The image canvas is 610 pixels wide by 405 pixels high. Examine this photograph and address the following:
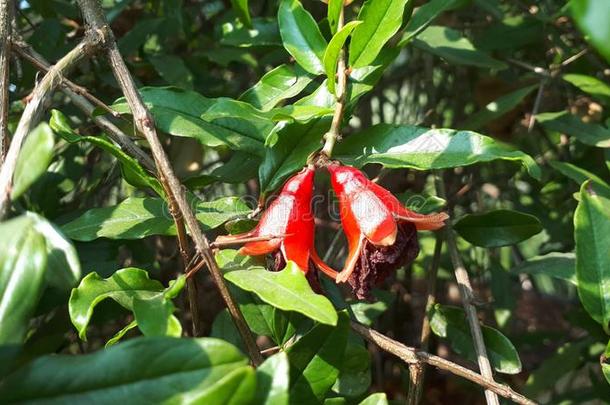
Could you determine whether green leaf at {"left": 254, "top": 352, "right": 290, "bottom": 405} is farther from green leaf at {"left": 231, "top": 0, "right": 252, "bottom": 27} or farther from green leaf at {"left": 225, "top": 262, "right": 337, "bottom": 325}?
green leaf at {"left": 231, "top": 0, "right": 252, "bottom": 27}

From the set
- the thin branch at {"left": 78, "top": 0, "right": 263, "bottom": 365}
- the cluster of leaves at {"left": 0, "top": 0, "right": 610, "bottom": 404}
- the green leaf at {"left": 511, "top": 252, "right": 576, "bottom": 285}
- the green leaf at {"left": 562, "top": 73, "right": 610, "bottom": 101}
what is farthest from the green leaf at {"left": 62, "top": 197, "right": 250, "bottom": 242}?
the green leaf at {"left": 562, "top": 73, "right": 610, "bottom": 101}

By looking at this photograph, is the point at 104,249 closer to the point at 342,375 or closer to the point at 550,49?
the point at 342,375

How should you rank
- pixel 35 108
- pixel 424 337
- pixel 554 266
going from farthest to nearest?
pixel 554 266, pixel 424 337, pixel 35 108

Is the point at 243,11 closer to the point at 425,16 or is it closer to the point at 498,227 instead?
the point at 425,16

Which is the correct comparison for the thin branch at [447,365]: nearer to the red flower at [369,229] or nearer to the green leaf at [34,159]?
the red flower at [369,229]

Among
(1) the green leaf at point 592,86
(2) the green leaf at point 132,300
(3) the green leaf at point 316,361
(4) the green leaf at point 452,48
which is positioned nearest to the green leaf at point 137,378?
(2) the green leaf at point 132,300

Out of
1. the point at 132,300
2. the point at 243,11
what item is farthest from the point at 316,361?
the point at 243,11
